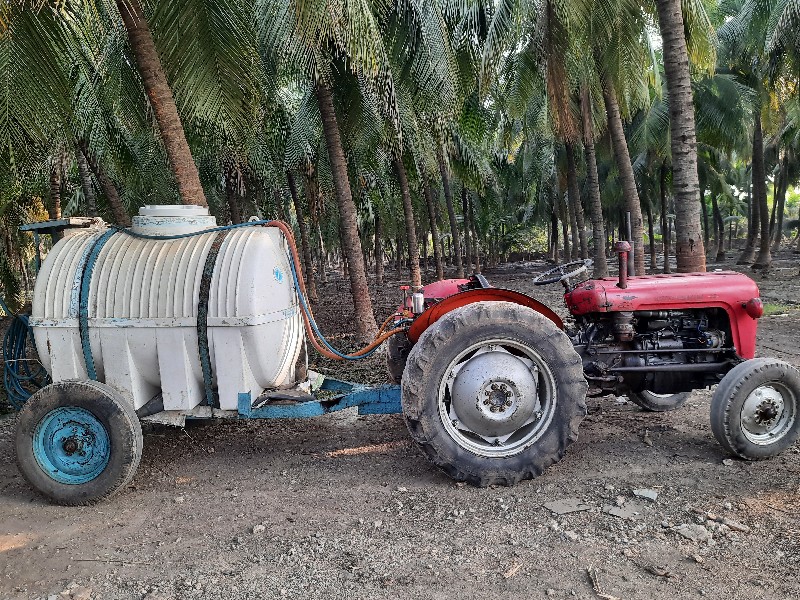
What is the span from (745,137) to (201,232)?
23.8 metres

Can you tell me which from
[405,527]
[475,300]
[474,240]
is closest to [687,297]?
[475,300]

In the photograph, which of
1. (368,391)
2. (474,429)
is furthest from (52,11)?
(474,429)

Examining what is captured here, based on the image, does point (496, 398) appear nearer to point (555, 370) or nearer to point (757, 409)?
point (555, 370)

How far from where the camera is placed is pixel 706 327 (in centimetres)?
497

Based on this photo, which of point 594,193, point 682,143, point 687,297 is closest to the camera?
point 687,297

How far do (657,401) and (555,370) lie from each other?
6.56ft

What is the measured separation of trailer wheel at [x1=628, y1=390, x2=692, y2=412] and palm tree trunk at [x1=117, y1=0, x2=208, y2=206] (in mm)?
5136

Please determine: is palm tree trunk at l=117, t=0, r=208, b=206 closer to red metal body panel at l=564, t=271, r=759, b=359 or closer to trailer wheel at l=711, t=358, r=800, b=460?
red metal body panel at l=564, t=271, r=759, b=359

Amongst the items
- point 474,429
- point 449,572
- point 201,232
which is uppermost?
point 201,232

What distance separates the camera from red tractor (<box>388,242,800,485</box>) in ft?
14.4

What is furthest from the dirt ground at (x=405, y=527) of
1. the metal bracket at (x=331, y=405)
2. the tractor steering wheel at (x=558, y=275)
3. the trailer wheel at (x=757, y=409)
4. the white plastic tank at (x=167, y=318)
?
the tractor steering wheel at (x=558, y=275)

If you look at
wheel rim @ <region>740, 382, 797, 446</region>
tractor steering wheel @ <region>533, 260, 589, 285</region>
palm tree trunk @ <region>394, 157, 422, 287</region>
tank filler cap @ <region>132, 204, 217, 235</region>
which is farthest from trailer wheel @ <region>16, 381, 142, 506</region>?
palm tree trunk @ <region>394, 157, 422, 287</region>

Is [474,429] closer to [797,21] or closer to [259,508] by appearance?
[259,508]

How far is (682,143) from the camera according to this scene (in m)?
7.14
